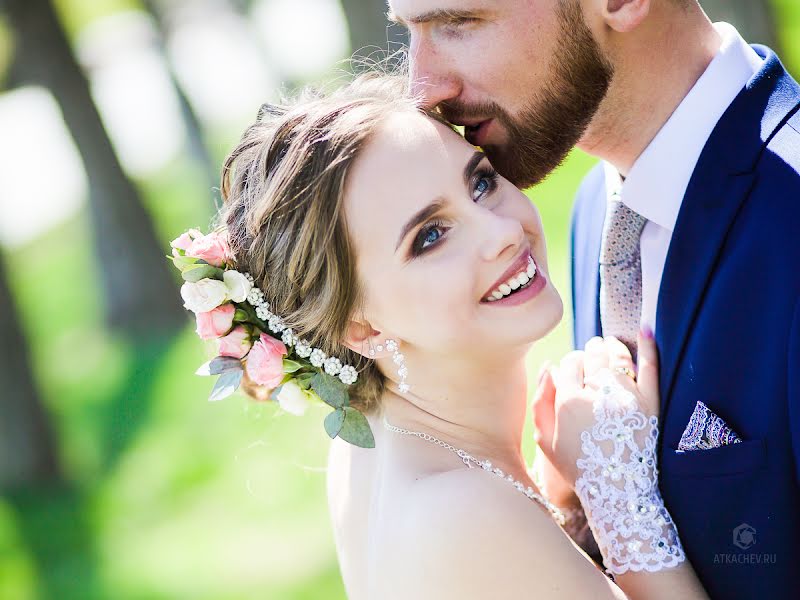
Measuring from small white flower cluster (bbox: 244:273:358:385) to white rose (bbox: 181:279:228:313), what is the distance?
116mm

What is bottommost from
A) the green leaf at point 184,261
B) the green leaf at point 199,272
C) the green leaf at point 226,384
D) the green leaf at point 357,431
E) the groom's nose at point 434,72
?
the green leaf at point 357,431

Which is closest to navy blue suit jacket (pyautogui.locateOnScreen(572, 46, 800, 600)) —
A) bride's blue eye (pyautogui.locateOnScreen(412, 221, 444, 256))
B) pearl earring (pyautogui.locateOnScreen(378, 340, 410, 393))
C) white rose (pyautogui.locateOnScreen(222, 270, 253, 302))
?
bride's blue eye (pyautogui.locateOnScreen(412, 221, 444, 256))

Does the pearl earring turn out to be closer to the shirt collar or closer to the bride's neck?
the bride's neck

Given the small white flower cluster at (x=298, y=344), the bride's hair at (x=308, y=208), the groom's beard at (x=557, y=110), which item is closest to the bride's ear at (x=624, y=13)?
the groom's beard at (x=557, y=110)

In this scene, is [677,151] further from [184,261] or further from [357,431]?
[184,261]

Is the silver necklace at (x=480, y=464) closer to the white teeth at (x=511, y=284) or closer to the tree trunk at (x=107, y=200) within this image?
the white teeth at (x=511, y=284)

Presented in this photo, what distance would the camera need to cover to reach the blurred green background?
640cm

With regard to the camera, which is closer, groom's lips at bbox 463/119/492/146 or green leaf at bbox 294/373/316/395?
green leaf at bbox 294/373/316/395

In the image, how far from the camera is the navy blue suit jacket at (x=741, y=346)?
2361 mm

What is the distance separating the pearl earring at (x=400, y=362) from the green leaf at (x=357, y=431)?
15cm

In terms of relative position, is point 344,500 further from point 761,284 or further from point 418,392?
point 761,284

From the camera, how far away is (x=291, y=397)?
283 centimetres

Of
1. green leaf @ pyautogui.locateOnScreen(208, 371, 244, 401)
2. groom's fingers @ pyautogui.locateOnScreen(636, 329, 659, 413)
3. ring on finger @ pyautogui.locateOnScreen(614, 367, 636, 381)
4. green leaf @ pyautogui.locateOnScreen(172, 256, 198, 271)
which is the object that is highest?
green leaf @ pyautogui.locateOnScreen(172, 256, 198, 271)

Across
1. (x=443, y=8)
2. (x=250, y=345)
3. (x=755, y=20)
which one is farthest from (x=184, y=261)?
(x=755, y=20)
